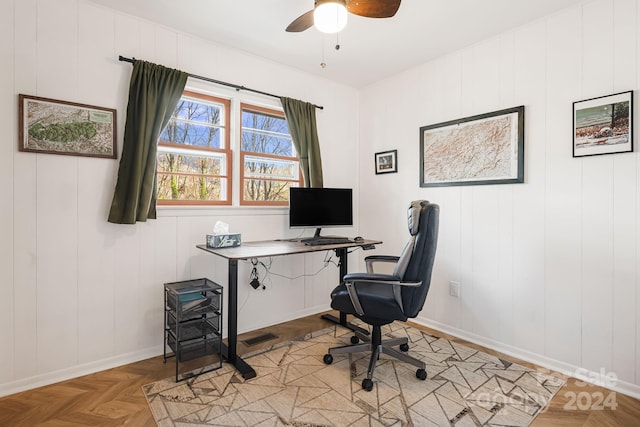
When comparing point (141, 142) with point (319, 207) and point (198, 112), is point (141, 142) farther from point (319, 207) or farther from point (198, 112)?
point (319, 207)

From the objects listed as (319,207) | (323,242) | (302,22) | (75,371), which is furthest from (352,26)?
(75,371)

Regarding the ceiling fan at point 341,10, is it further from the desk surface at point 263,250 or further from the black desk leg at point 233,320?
the black desk leg at point 233,320

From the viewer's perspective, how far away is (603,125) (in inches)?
87.4

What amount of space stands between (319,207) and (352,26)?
161 cm

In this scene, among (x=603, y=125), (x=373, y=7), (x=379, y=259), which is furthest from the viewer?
(x=379, y=259)

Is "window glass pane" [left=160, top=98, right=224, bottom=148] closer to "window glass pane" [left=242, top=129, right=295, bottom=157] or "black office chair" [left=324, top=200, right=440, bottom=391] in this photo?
"window glass pane" [left=242, top=129, right=295, bottom=157]

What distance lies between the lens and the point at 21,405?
197 cm

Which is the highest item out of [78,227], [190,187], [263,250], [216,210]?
[190,187]

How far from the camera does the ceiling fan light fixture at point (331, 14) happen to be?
176cm

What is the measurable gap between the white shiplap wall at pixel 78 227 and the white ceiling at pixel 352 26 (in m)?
0.23


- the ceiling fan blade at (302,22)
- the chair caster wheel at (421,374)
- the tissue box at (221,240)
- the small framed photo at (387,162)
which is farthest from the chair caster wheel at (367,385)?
the ceiling fan blade at (302,22)

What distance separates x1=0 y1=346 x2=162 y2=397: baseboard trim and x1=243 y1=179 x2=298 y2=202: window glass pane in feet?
5.12

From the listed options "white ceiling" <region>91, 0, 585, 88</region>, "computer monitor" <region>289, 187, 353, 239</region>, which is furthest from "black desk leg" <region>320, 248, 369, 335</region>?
"white ceiling" <region>91, 0, 585, 88</region>

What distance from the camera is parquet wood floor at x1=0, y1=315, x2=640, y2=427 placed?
6.03ft
